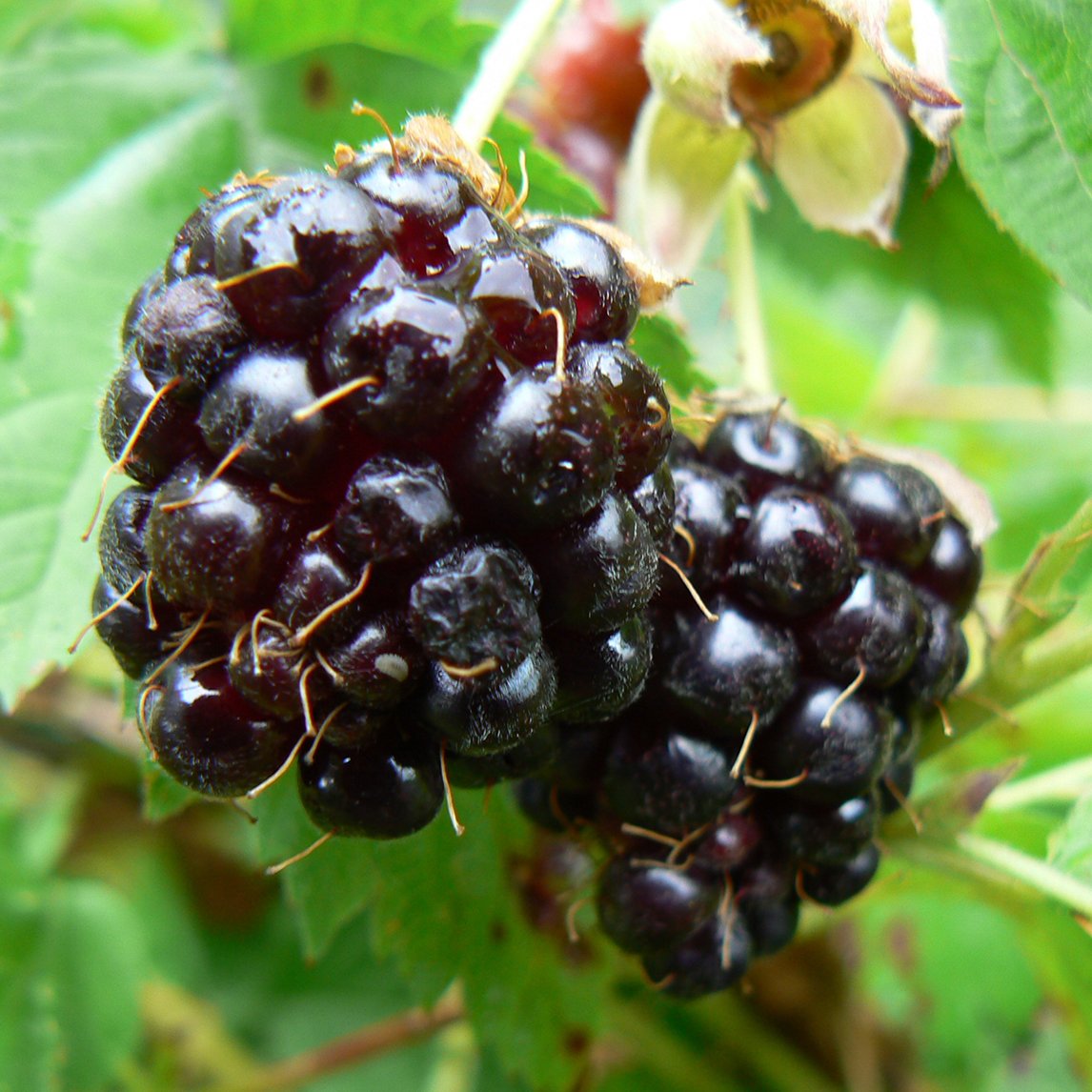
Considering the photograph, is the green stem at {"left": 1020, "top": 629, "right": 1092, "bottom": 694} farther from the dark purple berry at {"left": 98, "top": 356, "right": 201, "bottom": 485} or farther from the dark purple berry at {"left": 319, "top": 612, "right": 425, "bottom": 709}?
the dark purple berry at {"left": 98, "top": 356, "right": 201, "bottom": 485}

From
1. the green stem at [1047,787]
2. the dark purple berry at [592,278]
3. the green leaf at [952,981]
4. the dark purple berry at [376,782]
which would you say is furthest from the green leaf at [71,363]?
the green leaf at [952,981]

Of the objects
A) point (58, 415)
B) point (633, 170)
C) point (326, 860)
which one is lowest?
point (326, 860)

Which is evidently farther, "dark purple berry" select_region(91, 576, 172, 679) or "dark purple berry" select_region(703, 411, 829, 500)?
"dark purple berry" select_region(703, 411, 829, 500)

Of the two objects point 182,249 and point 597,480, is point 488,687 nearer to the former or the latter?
point 597,480

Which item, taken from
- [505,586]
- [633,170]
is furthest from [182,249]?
[633,170]

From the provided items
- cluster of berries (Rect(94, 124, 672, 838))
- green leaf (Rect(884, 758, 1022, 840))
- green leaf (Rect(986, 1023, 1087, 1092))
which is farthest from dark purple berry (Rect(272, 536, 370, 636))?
green leaf (Rect(986, 1023, 1087, 1092))
